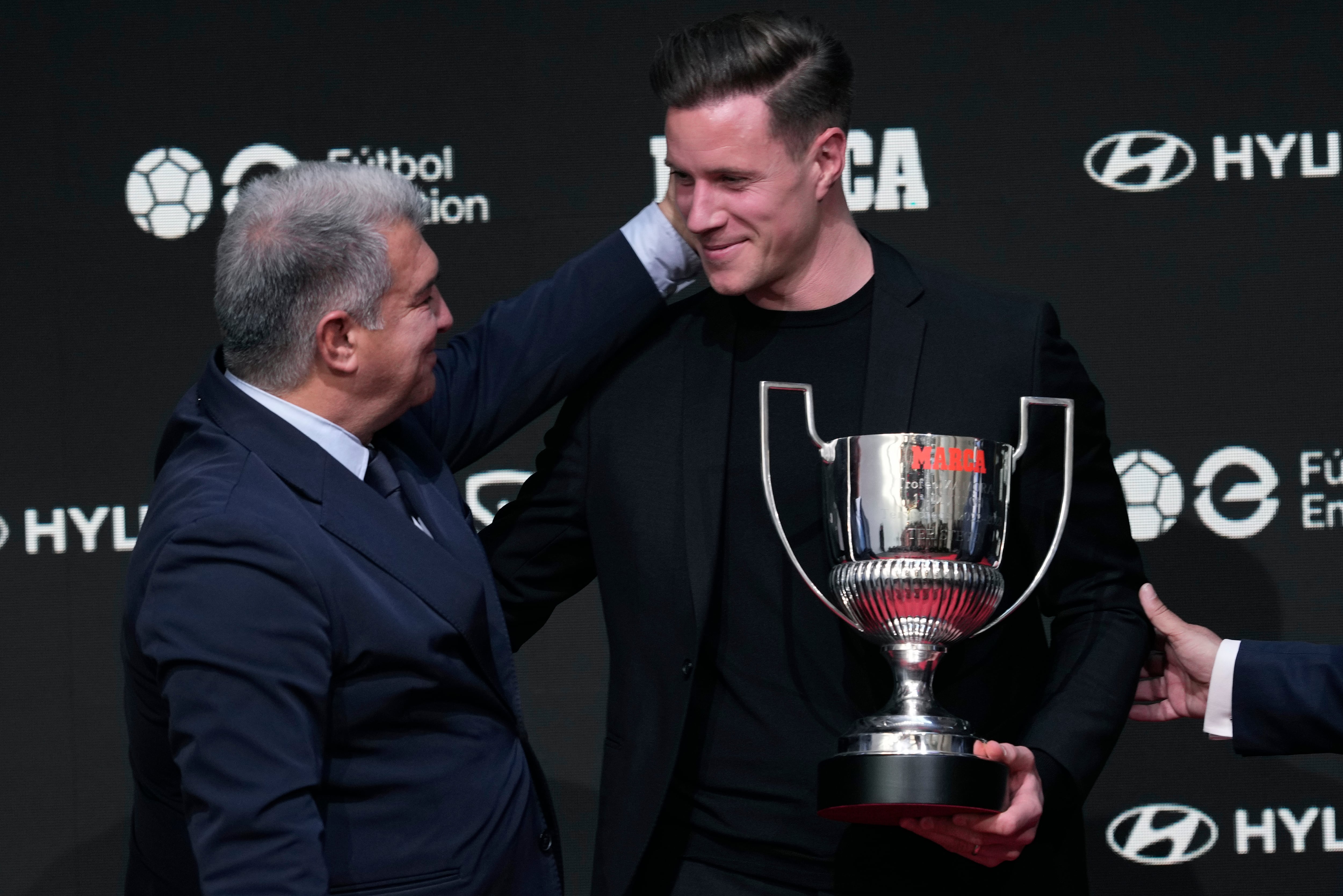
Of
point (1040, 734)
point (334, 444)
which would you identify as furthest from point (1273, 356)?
point (334, 444)

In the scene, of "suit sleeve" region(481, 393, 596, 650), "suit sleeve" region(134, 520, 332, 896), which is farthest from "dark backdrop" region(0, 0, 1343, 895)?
"suit sleeve" region(134, 520, 332, 896)

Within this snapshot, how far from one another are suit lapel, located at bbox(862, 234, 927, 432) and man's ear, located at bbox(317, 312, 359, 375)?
0.65 meters

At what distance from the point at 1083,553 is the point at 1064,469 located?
14 centimetres

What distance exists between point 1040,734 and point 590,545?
0.70 meters

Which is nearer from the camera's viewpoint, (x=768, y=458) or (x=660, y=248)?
(x=768, y=458)

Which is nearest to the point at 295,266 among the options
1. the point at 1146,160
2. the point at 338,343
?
the point at 338,343

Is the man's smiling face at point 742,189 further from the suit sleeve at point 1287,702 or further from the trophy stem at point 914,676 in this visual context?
the suit sleeve at point 1287,702

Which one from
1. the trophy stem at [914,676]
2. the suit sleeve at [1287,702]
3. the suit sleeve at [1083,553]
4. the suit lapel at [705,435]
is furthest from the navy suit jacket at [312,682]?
the suit sleeve at [1287,702]

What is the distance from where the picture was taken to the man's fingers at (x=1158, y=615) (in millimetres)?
1971

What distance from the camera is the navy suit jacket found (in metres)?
1.46

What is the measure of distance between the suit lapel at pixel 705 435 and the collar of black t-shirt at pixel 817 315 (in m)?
0.04

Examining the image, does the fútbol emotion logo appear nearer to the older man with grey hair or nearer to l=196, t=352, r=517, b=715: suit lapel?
the older man with grey hair

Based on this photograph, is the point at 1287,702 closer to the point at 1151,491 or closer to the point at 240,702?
the point at 1151,491

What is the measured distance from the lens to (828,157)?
79.3 inches
